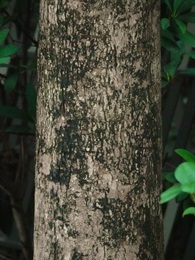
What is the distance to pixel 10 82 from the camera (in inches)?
110

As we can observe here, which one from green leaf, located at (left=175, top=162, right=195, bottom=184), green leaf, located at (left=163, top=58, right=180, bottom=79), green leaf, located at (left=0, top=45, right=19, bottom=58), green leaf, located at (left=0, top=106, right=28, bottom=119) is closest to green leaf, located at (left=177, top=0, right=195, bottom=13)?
green leaf, located at (left=163, top=58, right=180, bottom=79)

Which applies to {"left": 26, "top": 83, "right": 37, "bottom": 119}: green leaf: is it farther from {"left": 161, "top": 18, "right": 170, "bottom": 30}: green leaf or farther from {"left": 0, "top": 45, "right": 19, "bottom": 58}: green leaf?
{"left": 161, "top": 18, "right": 170, "bottom": 30}: green leaf

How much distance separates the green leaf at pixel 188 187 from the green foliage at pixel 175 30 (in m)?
0.87

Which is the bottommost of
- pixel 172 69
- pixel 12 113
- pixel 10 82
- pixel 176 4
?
pixel 12 113

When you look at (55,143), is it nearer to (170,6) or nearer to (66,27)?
(66,27)

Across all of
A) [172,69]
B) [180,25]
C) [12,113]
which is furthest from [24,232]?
[180,25]

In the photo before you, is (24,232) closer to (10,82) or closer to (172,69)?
(10,82)

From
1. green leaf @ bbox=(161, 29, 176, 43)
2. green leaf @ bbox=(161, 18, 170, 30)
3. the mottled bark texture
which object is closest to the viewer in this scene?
the mottled bark texture

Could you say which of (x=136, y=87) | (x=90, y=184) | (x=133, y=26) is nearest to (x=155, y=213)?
(x=90, y=184)

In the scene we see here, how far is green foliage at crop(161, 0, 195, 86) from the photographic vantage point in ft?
7.77

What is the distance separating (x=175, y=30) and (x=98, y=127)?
0.67 meters

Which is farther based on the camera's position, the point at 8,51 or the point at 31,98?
the point at 31,98

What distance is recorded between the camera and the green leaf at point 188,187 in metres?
1.48

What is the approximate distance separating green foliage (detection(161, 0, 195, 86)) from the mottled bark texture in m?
0.32
